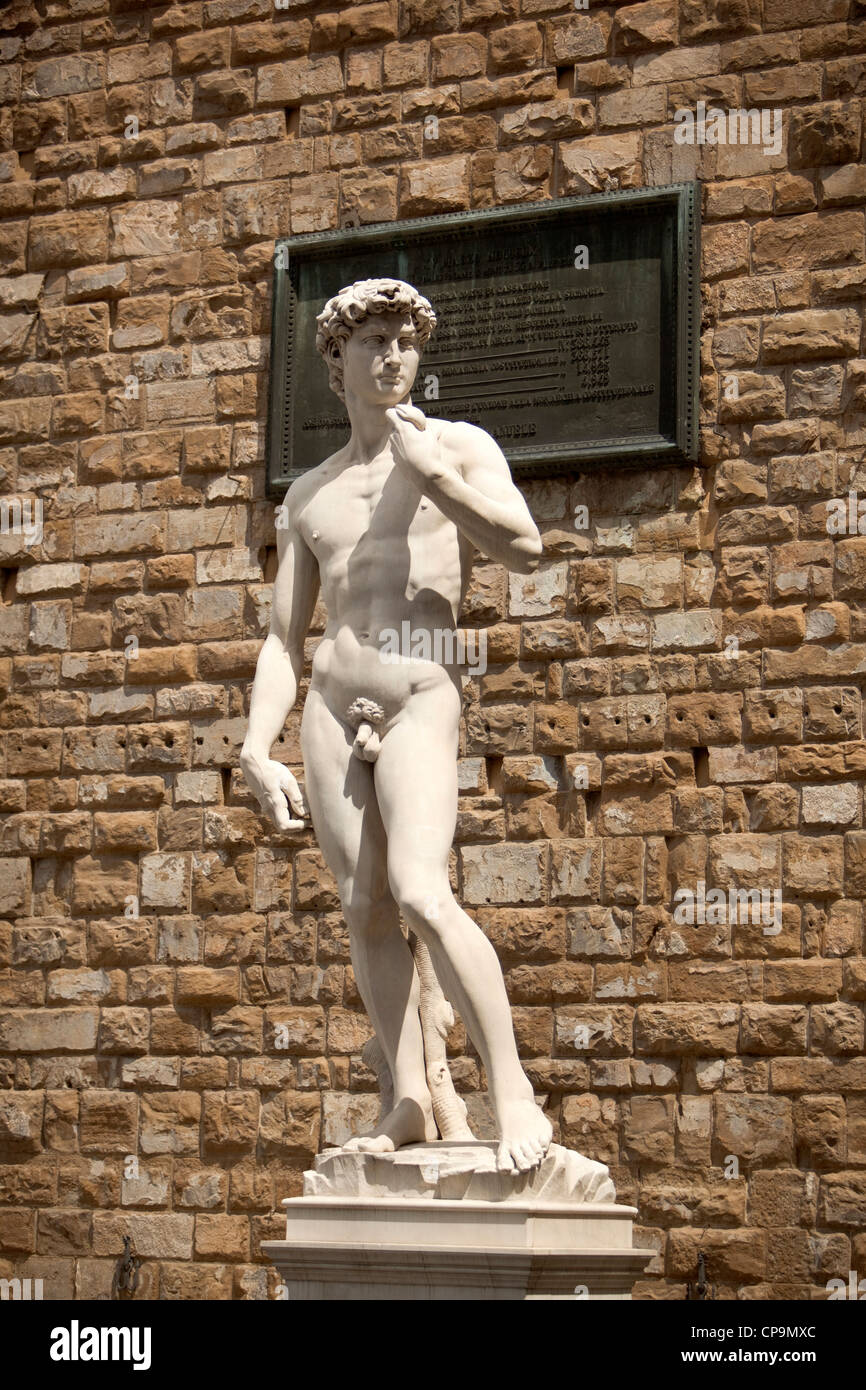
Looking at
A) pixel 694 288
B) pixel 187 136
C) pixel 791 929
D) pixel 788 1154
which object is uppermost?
pixel 187 136

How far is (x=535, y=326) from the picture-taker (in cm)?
827

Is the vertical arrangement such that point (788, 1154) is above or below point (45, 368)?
below

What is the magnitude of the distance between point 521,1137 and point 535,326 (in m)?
4.20

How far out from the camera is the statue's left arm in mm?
5207

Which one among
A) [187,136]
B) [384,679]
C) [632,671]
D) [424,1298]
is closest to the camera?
[424,1298]

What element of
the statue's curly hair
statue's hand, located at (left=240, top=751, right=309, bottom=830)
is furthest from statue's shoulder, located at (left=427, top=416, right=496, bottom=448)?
statue's hand, located at (left=240, top=751, right=309, bottom=830)

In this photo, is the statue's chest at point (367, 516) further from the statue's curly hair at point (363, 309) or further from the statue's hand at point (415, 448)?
the statue's curly hair at point (363, 309)

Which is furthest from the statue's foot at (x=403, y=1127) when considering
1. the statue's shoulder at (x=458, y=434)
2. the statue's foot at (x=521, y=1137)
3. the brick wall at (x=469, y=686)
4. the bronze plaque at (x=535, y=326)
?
→ the bronze plaque at (x=535, y=326)

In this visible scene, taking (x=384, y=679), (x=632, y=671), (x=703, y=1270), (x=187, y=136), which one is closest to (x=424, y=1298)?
(x=384, y=679)

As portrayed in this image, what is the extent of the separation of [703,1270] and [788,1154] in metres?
0.49

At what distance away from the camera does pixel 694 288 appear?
26.1 ft

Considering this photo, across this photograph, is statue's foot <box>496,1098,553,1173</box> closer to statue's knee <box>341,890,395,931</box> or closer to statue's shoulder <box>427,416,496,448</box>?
statue's knee <box>341,890,395,931</box>

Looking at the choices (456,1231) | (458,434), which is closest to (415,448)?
(458,434)

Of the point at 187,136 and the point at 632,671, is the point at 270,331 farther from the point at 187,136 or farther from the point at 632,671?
the point at 632,671
